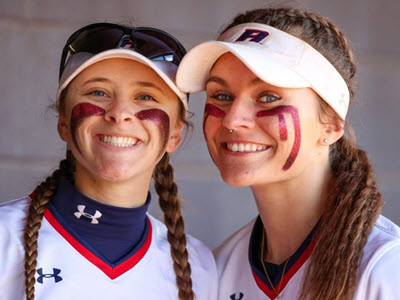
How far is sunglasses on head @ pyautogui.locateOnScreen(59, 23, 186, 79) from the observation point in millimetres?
2891

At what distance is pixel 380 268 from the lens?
2479 millimetres

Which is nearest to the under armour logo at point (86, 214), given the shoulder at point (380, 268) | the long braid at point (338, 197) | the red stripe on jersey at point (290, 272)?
the red stripe on jersey at point (290, 272)

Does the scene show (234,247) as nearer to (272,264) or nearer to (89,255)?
(272,264)

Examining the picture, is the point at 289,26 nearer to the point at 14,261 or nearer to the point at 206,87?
the point at 206,87

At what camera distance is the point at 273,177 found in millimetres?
2756

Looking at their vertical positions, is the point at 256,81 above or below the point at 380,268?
above

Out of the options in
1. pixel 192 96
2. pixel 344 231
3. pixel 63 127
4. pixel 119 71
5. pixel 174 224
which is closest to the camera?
pixel 344 231

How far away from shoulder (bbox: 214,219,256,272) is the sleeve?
71cm

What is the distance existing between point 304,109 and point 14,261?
1.12m

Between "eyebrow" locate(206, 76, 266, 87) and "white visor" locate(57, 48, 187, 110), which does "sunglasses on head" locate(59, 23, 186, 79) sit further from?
"eyebrow" locate(206, 76, 266, 87)

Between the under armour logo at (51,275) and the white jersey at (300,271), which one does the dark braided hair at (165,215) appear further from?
the white jersey at (300,271)

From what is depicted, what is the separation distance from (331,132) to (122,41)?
0.83 metres

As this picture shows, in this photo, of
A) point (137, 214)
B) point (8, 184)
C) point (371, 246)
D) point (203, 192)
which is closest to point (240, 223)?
point (203, 192)

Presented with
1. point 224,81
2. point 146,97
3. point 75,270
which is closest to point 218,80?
point 224,81
